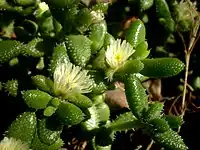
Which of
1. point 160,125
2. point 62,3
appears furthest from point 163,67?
point 62,3

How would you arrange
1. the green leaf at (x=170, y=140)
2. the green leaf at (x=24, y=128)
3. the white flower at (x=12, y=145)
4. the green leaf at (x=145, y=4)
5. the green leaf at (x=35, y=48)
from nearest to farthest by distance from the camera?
the white flower at (x=12, y=145), the green leaf at (x=24, y=128), the green leaf at (x=170, y=140), the green leaf at (x=35, y=48), the green leaf at (x=145, y=4)

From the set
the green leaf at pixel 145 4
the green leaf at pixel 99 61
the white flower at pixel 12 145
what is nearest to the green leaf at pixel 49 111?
the white flower at pixel 12 145

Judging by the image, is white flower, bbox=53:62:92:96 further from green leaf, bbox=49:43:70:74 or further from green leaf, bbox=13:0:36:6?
green leaf, bbox=13:0:36:6

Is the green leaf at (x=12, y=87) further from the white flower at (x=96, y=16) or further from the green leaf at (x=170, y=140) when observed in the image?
the green leaf at (x=170, y=140)

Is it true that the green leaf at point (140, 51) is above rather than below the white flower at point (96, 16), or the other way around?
below

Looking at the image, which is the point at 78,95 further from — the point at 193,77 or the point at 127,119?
the point at 193,77

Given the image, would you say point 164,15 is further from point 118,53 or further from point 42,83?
point 42,83

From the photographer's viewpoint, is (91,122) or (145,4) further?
(145,4)
